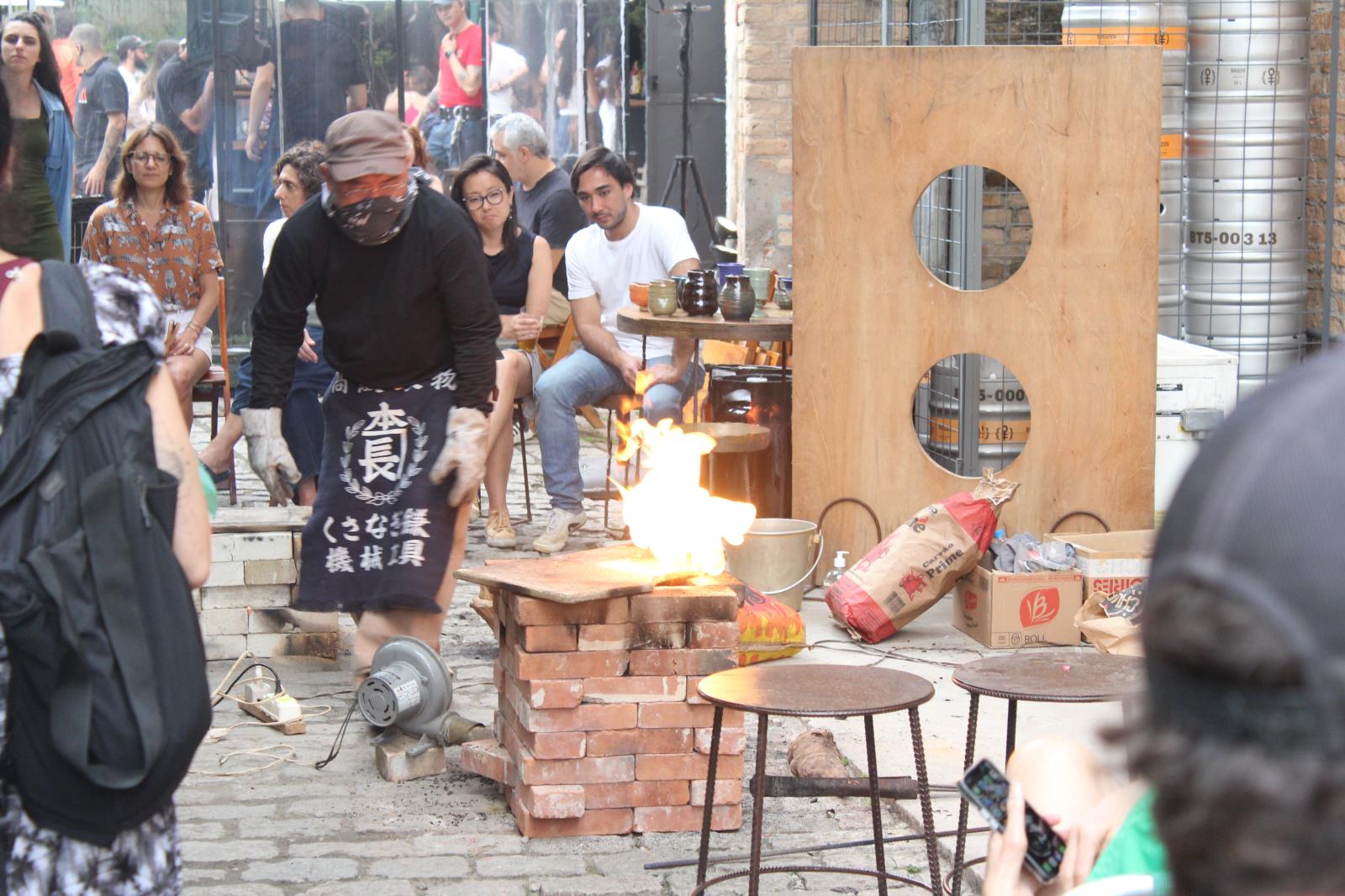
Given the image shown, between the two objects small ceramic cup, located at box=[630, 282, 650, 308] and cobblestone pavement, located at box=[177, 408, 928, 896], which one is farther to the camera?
small ceramic cup, located at box=[630, 282, 650, 308]

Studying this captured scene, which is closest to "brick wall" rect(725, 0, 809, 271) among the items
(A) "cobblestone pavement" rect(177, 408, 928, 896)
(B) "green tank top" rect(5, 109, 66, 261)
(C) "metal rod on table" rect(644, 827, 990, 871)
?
(B) "green tank top" rect(5, 109, 66, 261)

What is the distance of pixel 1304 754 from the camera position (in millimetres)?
642

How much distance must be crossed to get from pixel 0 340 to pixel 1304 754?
2026 millimetres

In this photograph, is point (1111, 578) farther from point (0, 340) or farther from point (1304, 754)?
point (1304, 754)

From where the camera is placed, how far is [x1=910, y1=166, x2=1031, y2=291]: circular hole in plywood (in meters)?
7.04

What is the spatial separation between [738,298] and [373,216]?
253 cm

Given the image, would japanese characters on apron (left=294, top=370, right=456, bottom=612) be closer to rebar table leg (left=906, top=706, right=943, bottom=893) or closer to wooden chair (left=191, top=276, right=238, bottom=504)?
rebar table leg (left=906, top=706, right=943, bottom=893)

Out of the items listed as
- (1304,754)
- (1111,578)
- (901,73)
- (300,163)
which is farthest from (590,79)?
(1304,754)

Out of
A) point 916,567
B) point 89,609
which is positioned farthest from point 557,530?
point 89,609

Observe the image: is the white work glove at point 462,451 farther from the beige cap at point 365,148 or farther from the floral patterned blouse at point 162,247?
the floral patterned blouse at point 162,247

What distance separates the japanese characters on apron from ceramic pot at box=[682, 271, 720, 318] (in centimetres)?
231

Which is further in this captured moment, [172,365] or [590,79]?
[590,79]

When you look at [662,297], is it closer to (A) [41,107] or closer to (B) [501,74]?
(A) [41,107]

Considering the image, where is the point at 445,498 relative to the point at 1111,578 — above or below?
above
